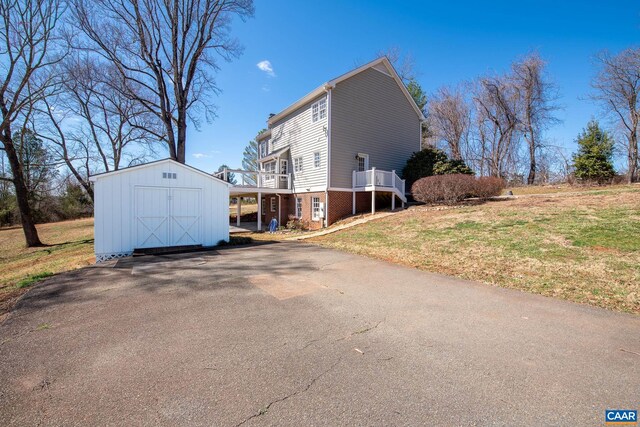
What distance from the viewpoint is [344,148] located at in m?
17.6

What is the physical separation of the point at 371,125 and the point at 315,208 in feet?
21.9

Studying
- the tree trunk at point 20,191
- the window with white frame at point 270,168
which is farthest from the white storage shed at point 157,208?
the tree trunk at point 20,191

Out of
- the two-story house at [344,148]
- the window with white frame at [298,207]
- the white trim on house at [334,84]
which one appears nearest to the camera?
the white trim on house at [334,84]

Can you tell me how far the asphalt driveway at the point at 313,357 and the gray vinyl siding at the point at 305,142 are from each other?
12.7 metres

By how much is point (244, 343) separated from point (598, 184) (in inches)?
882

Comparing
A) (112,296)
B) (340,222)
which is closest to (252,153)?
(340,222)

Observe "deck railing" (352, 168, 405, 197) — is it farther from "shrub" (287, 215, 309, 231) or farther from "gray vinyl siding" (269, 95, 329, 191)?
"shrub" (287, 215, 309, 231)

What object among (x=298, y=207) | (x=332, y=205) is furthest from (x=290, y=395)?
(x=298, y=207)

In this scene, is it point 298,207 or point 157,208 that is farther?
point 298,207

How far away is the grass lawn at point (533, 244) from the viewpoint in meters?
5.61

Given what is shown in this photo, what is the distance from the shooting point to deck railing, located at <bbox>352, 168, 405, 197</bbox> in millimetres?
16750

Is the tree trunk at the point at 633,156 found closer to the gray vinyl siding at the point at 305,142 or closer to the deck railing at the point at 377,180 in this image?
the deck railing at the point at 377,180

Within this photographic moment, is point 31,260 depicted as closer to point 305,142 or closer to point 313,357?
Answer: point 305,142

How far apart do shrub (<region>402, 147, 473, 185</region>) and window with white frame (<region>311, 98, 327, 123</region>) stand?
668 centimetres
